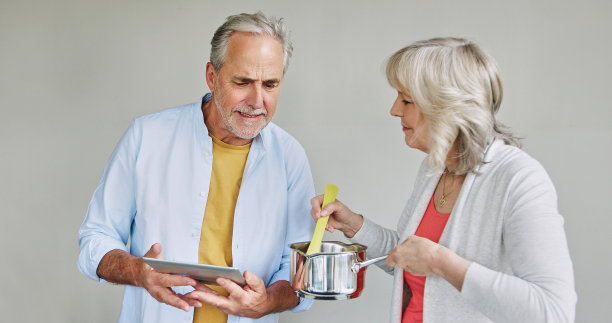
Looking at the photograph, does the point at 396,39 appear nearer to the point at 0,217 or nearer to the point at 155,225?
the point at 155,225

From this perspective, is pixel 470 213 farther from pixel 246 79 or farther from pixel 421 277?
pixel 246 79

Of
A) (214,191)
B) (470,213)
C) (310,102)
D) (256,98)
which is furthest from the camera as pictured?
(310,102)

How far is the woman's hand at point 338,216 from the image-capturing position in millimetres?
1942

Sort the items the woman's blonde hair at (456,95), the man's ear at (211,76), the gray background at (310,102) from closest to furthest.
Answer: the woman's blonde hair at (456,95) < the man's ear at (211,76) < the gray background at (310,102)

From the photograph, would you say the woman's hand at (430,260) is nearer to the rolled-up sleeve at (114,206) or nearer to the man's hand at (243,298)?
the man's hand at (243,298)

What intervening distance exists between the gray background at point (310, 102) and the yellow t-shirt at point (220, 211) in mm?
586

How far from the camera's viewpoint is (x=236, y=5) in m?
2.83

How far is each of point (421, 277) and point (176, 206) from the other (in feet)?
2.67

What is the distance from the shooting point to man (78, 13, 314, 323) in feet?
6.45

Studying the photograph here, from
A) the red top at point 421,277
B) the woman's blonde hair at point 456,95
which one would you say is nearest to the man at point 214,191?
the red top at point 421,277

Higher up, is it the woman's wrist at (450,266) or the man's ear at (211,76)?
the man's ear at (211,76)

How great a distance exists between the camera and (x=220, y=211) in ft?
6.70

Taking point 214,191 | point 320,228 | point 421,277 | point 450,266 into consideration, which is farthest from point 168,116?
point 450,266

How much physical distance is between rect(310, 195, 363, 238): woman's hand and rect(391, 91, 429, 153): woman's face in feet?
1.13
